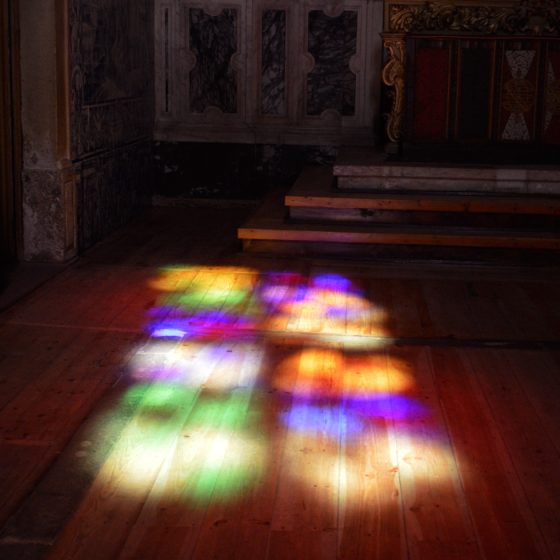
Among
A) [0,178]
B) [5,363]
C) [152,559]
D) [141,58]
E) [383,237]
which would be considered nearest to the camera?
[152,559]

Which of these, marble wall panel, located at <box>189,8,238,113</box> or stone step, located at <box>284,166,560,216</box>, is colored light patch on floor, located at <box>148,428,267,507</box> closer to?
stone step, located at <box>284,166,560,216</box>

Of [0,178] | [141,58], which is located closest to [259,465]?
[0,178]

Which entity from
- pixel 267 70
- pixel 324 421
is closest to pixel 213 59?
pixel 267 70

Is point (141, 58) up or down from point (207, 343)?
up

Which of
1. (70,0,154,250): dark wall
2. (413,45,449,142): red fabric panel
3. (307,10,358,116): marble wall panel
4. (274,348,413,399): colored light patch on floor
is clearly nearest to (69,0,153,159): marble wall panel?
(70,0,154,250): dark wall

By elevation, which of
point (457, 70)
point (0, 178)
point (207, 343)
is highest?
point (457, 70)

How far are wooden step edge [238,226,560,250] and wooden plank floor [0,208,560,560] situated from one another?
56cm

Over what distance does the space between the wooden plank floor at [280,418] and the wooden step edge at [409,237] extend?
1.85 feet

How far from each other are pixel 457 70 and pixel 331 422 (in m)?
4.92

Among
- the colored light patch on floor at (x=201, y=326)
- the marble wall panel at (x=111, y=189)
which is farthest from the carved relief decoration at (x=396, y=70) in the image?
the colored light patch on floor at (x=201, y=326)

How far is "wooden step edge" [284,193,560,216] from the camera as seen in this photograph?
6824 millimetres

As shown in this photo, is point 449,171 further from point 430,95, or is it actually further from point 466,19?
point 466,19

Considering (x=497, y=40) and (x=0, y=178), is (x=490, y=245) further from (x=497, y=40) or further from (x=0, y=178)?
(x=0, y=178)

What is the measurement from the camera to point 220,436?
347 cm
